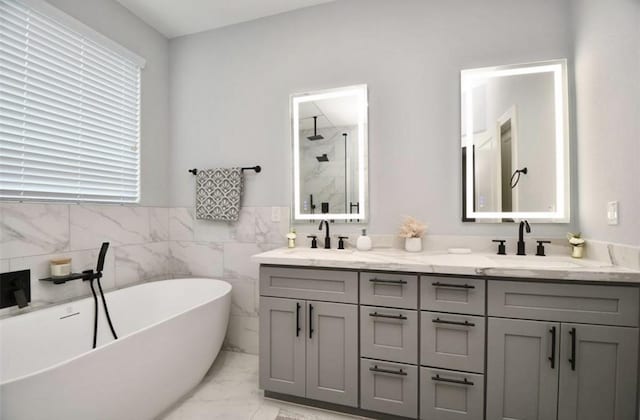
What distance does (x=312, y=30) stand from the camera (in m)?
2.27

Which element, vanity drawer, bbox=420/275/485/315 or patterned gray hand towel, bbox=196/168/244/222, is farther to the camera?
patterned gray hand towel, bbox=196/168/244/222

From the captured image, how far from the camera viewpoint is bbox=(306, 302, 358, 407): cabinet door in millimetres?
1621

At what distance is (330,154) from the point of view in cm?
225

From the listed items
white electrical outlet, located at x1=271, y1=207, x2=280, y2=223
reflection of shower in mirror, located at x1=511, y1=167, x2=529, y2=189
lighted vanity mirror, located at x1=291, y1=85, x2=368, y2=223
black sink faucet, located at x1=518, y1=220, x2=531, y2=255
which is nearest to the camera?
black sink faucet, located at x1=518, y1=220, x2=531, y2=255

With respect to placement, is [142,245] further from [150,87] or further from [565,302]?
[565,302]

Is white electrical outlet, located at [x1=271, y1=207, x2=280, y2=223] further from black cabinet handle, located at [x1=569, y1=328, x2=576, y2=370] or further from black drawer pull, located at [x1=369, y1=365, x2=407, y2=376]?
black cabinet handle, located at [x1=569, y1=328, x2=576, y2=370]

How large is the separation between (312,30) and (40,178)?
84.1 inches

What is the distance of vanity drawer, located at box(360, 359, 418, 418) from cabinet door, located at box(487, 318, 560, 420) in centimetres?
37

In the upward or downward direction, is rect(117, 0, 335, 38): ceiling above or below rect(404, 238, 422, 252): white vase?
above

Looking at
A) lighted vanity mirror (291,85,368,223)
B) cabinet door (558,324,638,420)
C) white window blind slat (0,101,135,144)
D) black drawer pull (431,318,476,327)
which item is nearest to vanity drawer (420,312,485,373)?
black drawer pull (431,318,476,327)

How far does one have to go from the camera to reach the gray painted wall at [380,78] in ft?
6.31

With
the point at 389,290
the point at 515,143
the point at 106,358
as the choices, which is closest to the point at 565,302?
the point at 389,290

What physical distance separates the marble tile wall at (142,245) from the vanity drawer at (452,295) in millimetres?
1211

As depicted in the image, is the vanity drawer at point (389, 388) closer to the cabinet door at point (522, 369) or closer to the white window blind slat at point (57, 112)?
the cabinet door at point (522, 369)
